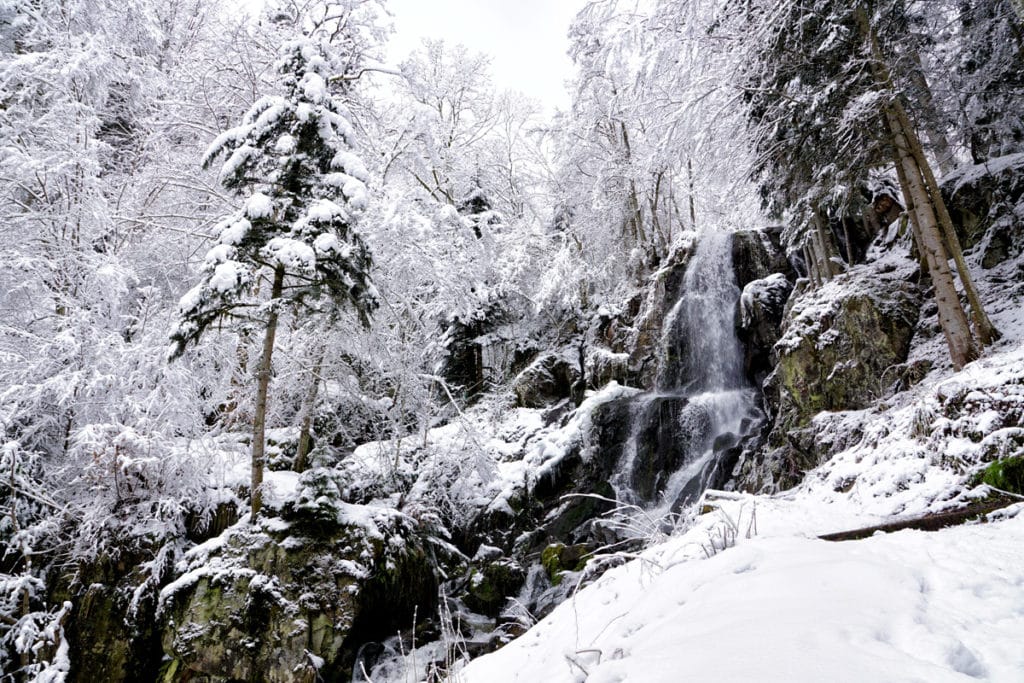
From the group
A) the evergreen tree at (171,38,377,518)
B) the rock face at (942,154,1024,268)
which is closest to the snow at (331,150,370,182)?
the evergreen tree at (171,38,377,518)

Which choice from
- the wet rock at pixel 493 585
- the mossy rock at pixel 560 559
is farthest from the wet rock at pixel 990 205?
the wet rock at pixel 493 585

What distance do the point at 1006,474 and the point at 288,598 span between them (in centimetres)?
757

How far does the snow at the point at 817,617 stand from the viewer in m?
1.57

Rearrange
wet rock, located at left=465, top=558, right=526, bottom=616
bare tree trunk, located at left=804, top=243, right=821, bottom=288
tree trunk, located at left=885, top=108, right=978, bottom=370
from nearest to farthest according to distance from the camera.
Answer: tree trunk, located at left=885, top=108, right=978, bottom=370
wet rock, located at left=465, top=558, right=526, bottom=616
bare tree trunk, located at left=804, top=243, right=821, bottom=288

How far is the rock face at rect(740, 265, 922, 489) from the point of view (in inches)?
351

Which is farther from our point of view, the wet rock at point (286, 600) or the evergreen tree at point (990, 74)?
the evergreen tree at point (990, 74)

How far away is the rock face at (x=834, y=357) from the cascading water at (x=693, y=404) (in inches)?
48.1

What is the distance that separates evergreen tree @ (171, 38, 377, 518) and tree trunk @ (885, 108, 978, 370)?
25.7 feet

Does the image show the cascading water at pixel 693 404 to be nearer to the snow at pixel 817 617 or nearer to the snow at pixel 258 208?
the snow at pixel 817 617

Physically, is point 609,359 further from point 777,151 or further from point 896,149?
point 896,149

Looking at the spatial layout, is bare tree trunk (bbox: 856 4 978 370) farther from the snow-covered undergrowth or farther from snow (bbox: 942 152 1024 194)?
snow (bbox: 942 152 1024 194)

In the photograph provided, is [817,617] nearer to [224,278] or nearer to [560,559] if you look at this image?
[224,278]

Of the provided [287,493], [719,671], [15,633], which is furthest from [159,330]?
[719,671]

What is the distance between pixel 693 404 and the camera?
1237 centimetres
